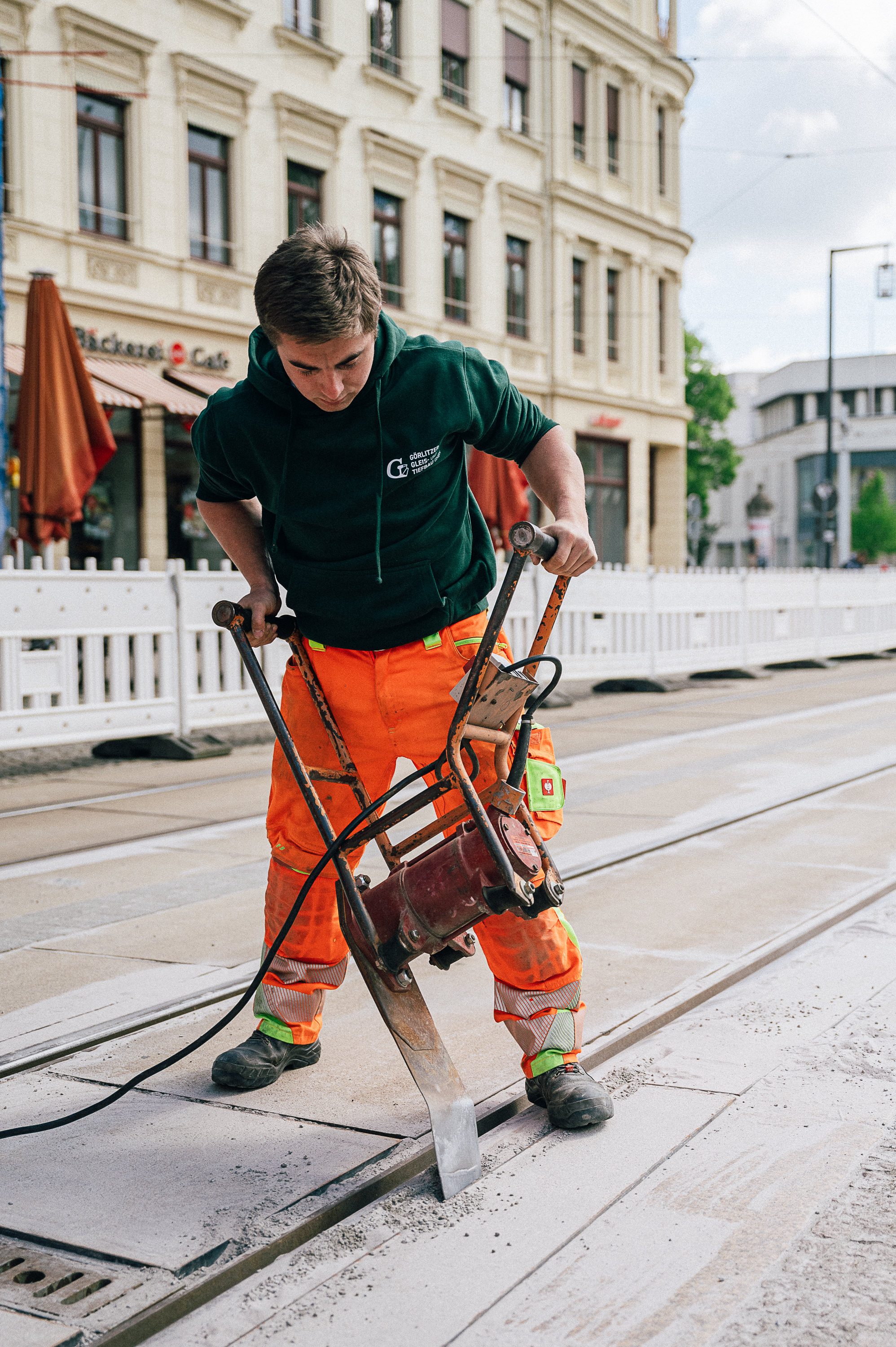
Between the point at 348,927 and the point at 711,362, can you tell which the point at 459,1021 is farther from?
the point at 711,362

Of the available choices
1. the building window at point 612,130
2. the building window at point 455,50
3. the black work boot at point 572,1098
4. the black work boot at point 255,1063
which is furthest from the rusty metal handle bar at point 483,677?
the building window at point 612,130

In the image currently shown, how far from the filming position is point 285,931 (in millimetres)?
2785

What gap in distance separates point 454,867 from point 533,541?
0.60 meters

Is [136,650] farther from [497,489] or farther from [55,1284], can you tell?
[55,1284]

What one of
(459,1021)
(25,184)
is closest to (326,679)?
(459,1021)

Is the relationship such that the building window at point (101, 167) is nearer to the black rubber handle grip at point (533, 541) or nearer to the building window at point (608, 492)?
the building window at point (608, 492)

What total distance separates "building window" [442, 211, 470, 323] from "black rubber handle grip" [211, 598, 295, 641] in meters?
20.9

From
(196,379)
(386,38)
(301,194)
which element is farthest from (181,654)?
(386,38)

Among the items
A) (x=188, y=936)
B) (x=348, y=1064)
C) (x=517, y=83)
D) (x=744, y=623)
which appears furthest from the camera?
(x=517, y=83)

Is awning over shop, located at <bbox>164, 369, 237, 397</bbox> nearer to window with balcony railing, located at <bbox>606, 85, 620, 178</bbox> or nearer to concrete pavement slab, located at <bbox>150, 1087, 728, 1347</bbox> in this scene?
window with balcony railing, located at <bbox>606, 85, 620, 178</bbox>

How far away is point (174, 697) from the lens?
359 inches

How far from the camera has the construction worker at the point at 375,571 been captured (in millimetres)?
2674

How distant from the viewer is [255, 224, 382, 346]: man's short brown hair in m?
2.40

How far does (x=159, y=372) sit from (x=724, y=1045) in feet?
51.4
